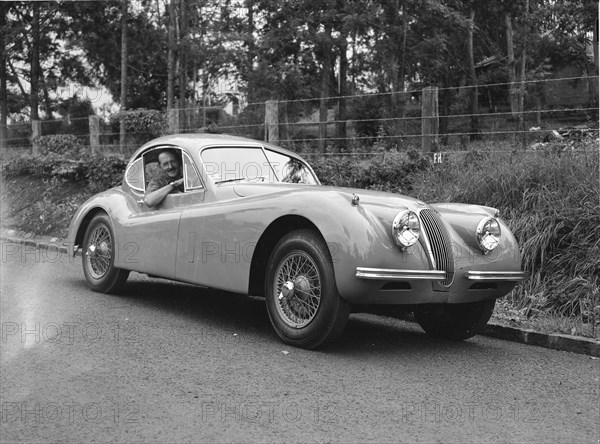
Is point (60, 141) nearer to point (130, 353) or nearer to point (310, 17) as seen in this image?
point (310, 17)

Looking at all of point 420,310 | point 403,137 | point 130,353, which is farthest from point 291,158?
point 403,137

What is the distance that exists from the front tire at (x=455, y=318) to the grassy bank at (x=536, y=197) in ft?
2.09

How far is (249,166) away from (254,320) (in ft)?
4.80

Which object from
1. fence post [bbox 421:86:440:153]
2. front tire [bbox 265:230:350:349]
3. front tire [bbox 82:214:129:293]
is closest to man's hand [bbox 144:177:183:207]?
front tire [bbox 82:214:129:293]

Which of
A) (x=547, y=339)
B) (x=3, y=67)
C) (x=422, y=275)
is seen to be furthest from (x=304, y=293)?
(x=3, y=67)

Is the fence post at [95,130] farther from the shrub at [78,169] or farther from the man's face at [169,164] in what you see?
the man's face at [169,164]

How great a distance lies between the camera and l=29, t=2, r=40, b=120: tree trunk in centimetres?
2827

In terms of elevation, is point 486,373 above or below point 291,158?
below

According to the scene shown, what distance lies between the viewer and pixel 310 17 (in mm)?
20594

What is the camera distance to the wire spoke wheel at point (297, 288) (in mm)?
5148

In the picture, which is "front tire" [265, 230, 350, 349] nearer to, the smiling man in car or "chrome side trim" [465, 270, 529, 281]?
"chrome side trim" [465, 270, 529, 281]

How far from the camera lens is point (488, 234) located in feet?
18.3

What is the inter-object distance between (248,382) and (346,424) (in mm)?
898

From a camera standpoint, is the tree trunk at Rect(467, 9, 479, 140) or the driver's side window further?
the tree trunk at Rect(467, 9, 479, 140)
